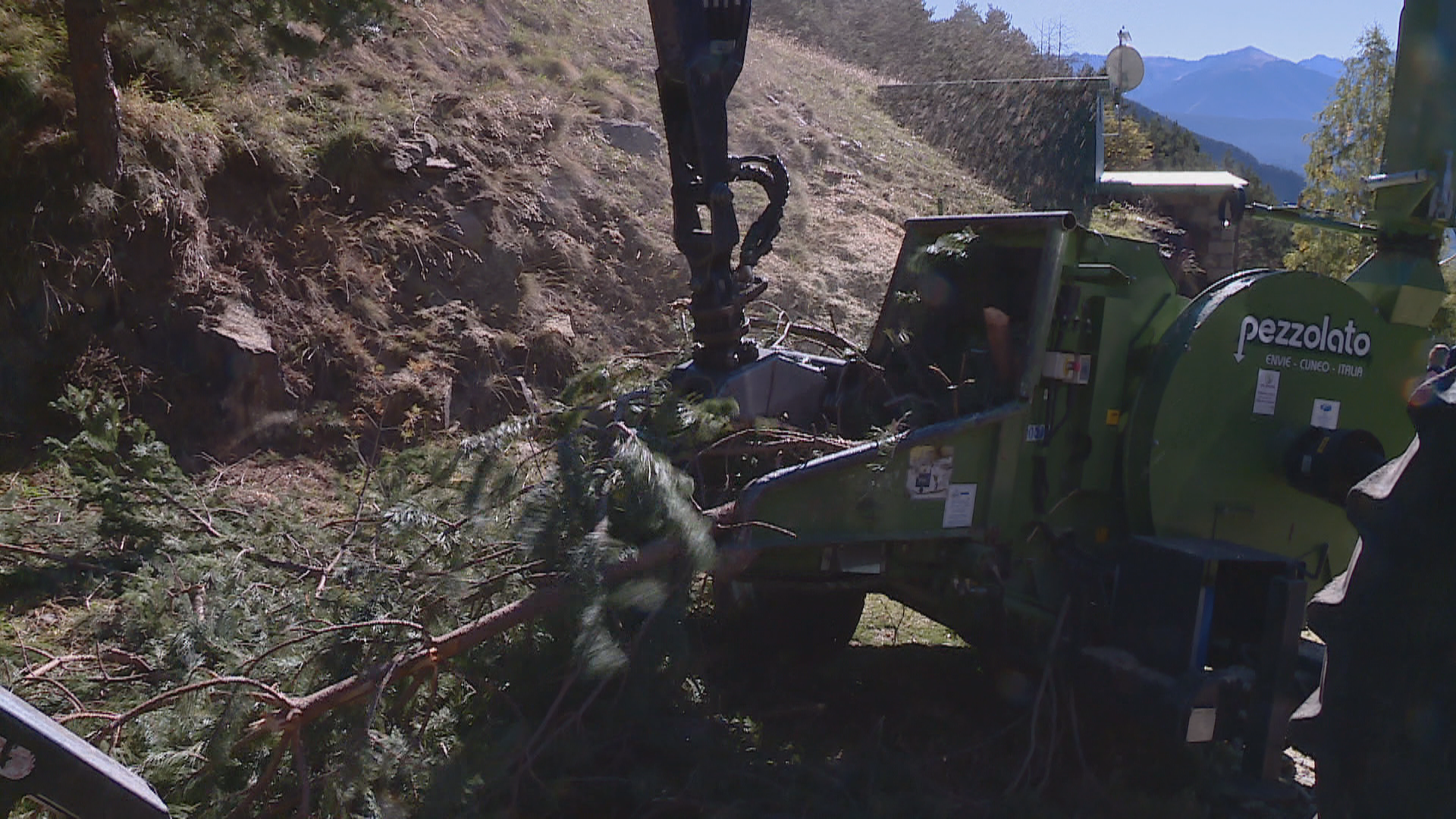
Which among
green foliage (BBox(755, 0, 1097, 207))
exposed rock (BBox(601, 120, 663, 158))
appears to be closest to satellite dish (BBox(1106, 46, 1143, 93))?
exposed rock (BBox(601, 120, 663, 158))

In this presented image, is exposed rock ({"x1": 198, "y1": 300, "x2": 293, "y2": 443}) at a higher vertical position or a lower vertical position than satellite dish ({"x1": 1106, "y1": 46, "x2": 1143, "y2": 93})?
lower

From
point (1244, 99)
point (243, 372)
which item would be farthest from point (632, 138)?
point (1244, 99)

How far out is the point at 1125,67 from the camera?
9.65 m

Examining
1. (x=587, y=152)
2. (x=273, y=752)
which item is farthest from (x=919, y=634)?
(x=587, y=152)

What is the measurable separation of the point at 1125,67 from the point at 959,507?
6.41 metres

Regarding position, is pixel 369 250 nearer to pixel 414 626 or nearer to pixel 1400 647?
pixel 414 626

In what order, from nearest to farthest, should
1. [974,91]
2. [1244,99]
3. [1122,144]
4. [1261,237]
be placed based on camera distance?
[1261,237] < [1122,144] < [974,91] < [1244,99]

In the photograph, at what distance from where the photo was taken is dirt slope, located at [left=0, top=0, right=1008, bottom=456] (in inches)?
287

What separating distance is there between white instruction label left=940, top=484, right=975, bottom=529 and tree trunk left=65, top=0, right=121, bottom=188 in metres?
5.79

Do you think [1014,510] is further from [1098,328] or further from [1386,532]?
[1386,532]

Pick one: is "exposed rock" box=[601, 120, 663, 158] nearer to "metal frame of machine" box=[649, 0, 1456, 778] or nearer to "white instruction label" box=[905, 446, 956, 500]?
"metal frame of machine" box=[649, 0, 1456, 778]

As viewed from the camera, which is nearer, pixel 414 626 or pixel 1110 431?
pixel 414 626

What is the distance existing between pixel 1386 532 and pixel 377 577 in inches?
124

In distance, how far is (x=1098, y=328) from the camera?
4867 millimetres
